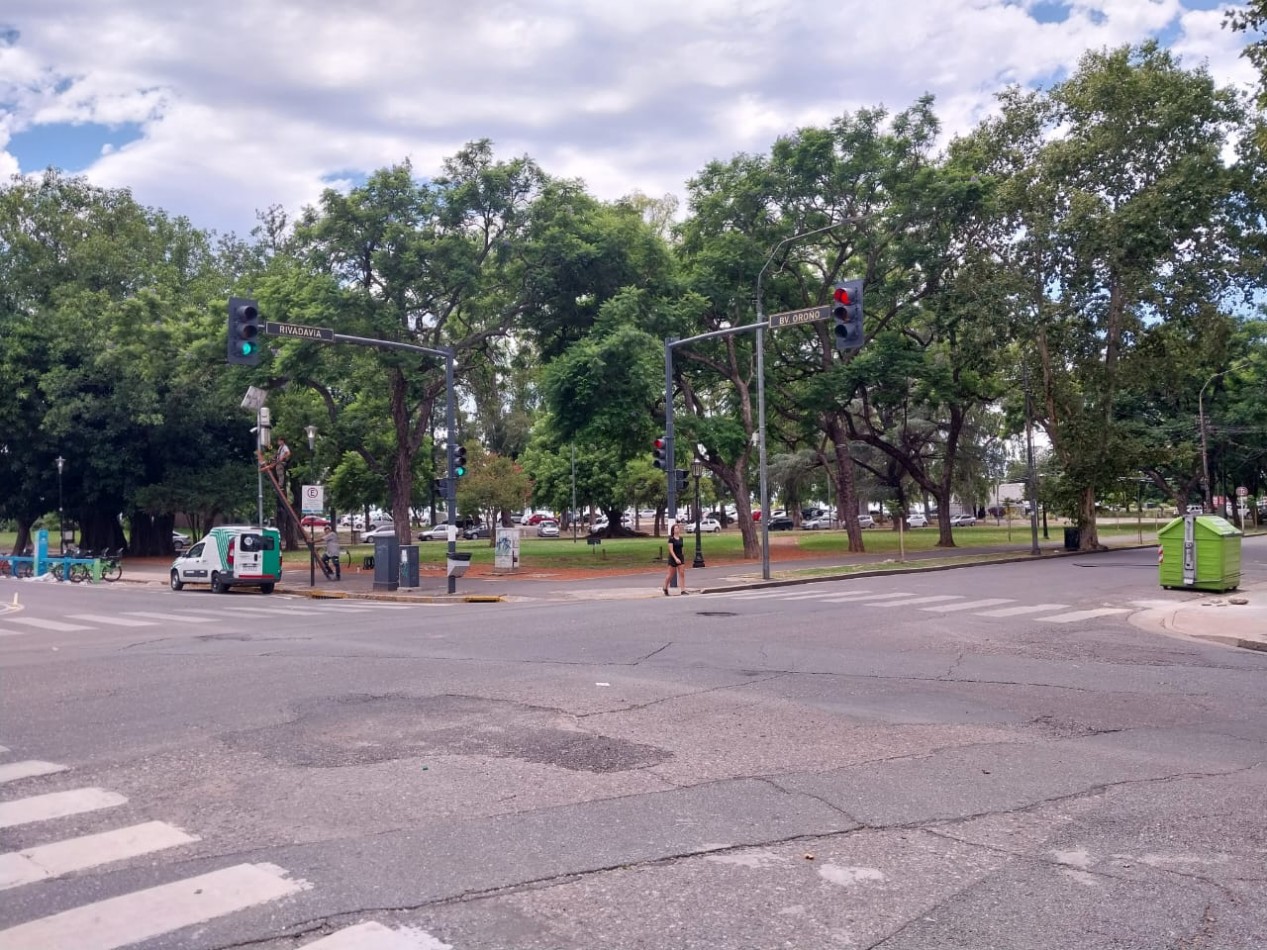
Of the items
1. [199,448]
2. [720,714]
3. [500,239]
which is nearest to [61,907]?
[720,714]

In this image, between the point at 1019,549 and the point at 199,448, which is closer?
the point at 1019,549

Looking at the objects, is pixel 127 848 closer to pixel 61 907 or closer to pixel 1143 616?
pixel 61 907

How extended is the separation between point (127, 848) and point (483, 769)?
2370 mm

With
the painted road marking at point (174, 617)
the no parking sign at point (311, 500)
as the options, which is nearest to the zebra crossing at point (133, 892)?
the painted road marking at point (174, 617)

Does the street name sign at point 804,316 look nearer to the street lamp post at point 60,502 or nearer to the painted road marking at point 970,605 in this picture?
the painted road marking at point 970,605

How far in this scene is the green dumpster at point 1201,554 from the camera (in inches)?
850

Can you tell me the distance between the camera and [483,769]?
719cm

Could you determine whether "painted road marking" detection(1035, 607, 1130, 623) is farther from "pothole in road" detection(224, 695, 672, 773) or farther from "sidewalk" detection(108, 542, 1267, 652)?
"pothole in road" detection(224, 695, 672, 773)

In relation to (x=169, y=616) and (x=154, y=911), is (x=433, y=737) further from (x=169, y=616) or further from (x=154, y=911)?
(x=169, y=616)

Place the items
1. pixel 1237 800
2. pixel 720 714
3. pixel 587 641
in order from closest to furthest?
1. pixel 1237 800
2. pixel 720 714
3. pixel 587 641

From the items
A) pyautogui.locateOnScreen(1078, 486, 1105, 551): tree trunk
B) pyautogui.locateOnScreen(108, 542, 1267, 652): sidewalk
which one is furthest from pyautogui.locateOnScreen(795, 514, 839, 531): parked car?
pyautogui.locateOnScreen(108, 542, 1267, 652): sidewalk

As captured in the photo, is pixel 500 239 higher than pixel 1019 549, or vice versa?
pixel 500 239

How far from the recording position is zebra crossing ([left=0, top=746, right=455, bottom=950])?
4.33 metres

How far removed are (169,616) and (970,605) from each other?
15918 mm
